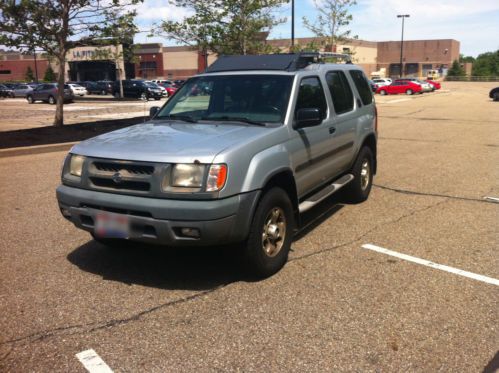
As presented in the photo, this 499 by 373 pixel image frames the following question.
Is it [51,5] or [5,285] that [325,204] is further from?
[51,5]

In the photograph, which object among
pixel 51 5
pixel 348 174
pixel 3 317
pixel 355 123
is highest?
pixel 51 5

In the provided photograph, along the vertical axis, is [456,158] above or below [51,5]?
below

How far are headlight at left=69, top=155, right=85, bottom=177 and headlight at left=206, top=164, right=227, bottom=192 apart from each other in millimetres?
1208

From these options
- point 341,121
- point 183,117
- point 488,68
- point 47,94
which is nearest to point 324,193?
point 341,121

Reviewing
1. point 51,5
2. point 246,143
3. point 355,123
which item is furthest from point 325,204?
point 51,5

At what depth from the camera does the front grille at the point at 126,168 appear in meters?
3.79

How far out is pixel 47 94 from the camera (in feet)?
122

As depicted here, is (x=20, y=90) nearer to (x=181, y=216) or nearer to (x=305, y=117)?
(x=305, y=117)

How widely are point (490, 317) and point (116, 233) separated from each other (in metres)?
2.90

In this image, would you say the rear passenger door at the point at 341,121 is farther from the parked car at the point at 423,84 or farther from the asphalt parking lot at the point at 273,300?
the parked car at the point at 423,84

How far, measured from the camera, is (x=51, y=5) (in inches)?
518

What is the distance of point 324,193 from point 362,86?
89.5 inches

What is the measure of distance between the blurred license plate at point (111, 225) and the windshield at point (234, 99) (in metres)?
1.51

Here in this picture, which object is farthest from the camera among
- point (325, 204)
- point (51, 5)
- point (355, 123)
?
point (51, 5)
